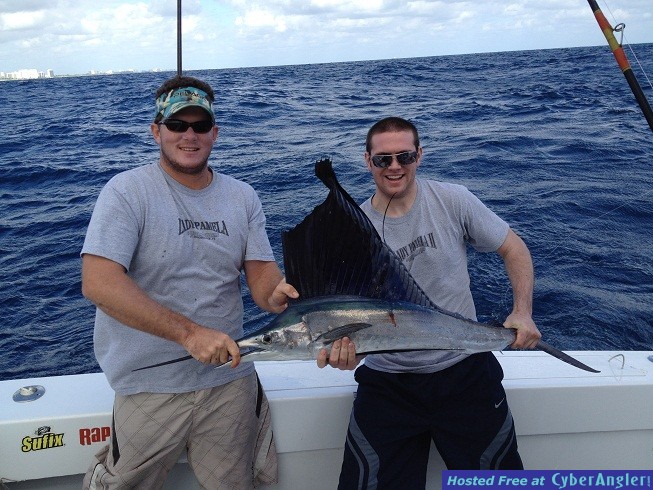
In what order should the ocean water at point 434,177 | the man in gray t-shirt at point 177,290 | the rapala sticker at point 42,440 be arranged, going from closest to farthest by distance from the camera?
1. the man in gray t-shirt at point 177,290
2. the rapala sticker at point 42,440
3. the ocean water at point 434,177

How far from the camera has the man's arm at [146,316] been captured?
60.4 inches

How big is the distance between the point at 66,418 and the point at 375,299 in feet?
3.44

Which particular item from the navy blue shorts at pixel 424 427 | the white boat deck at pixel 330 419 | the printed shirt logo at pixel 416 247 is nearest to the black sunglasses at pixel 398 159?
the printed shirt logo at pixel 416 247

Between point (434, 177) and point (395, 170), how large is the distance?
6561 mm

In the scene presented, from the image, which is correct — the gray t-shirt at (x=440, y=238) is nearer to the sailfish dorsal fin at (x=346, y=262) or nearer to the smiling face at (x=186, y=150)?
the sailfish dorsal fin at (x=346, y=262)

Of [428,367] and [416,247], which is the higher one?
[416,247]

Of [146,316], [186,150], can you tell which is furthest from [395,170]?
[146,316]

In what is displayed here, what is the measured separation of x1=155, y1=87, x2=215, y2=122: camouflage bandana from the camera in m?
1.80

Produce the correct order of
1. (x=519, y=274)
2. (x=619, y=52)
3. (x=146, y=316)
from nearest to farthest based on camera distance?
(x=146, y=316) < (x=519, y=274) < (x=619, y=52)

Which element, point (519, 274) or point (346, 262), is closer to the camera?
point (346, 262)

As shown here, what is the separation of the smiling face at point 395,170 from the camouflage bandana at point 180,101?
56 centimetres

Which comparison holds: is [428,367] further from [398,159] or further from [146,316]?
[146,316]

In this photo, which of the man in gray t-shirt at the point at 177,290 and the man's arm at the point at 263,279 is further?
the man's arm at the point at 263,279

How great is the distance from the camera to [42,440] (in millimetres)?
1882
